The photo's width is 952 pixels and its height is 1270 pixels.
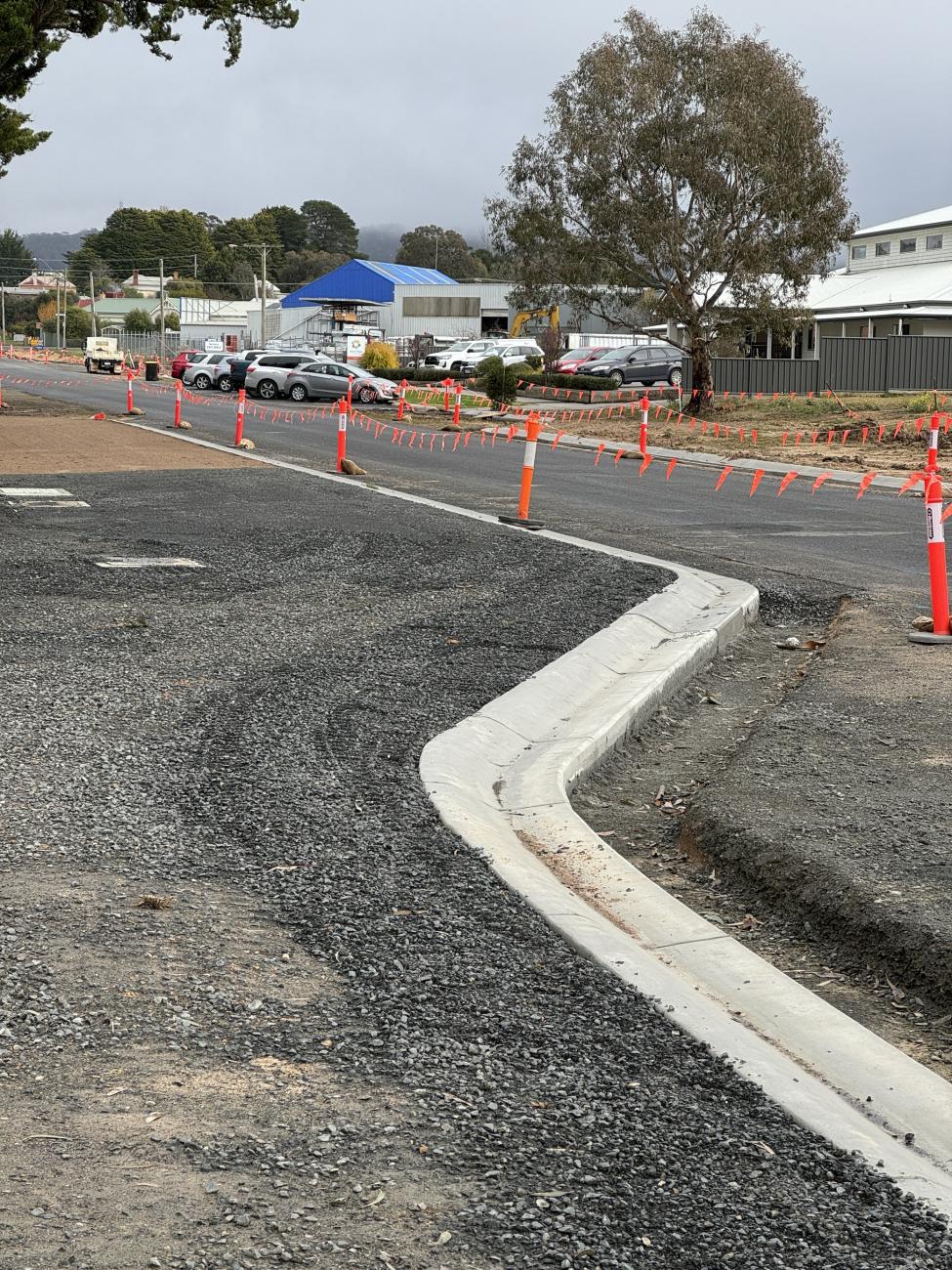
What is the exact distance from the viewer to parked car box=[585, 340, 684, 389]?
5350 cm

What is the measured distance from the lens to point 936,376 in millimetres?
45188

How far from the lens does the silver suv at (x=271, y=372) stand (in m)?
47.2

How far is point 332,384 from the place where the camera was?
4653 cm

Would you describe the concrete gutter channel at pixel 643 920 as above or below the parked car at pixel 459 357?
below

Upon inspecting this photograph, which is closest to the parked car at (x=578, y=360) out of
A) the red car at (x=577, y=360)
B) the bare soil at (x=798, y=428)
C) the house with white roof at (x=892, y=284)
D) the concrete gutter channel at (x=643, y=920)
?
the red car at (x=577, y=360)

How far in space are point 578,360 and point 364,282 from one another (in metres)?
47.9

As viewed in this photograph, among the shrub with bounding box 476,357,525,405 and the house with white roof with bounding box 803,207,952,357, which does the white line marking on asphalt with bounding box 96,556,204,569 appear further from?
the house with white roof with bounding box 803,207,952,357

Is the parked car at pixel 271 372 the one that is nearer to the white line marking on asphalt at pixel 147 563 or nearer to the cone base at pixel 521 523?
the cone base at pixel 521 523

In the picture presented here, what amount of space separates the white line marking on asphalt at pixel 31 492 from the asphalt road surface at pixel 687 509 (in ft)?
14.8

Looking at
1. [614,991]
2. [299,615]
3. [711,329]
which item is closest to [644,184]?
[711,329]

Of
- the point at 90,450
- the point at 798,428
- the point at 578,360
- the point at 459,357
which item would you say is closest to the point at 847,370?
the point at 798,428

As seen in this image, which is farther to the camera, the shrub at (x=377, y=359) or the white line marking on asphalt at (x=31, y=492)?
the shrub at (x=377, y=359)

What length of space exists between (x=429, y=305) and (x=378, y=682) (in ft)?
311

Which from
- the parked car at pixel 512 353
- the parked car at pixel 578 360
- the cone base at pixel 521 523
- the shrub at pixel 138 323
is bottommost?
the cone base at pixel 521 523
